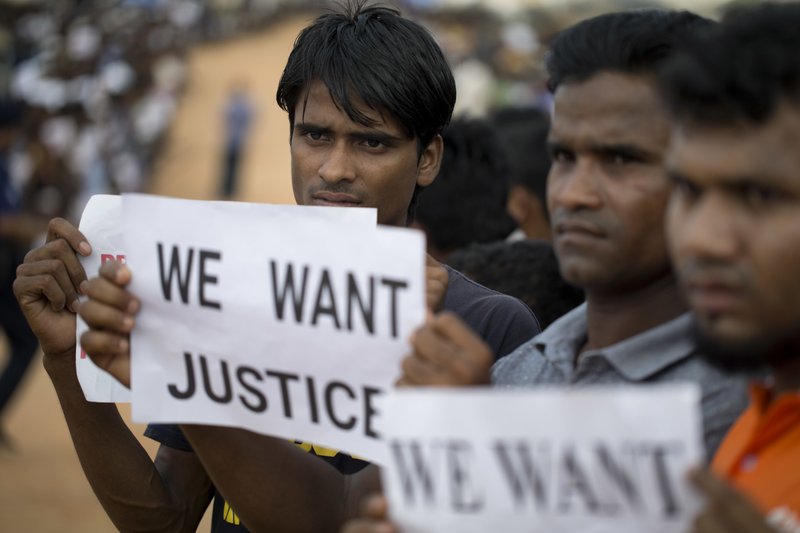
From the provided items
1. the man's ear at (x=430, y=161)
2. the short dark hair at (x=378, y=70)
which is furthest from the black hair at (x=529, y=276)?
the short dark hair at (x=378, y=70)

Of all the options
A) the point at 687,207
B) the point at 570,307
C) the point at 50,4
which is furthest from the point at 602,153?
the point at 50,4

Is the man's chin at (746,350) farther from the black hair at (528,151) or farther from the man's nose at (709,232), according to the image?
the black hair at (528,151)

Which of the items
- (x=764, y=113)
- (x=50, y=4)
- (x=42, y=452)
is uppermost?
(x=764, y=113)

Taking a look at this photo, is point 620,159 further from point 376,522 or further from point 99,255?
point 99,255

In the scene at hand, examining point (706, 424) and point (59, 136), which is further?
point (59, 136)

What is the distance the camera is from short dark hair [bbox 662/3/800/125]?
1.79m

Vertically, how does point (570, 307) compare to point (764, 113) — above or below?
below

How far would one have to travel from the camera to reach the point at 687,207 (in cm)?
190

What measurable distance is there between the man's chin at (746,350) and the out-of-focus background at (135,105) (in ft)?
21.5

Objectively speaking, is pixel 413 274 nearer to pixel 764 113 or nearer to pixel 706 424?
pixel 706 424

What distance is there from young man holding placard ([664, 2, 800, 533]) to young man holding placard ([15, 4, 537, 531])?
0.65 m

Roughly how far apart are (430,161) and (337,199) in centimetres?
39

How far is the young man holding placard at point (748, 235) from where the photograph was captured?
5.77 ft

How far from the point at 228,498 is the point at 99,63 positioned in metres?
26.2
